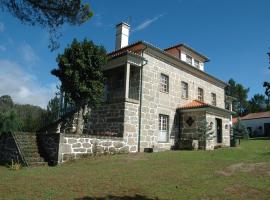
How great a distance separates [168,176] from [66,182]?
3156 millimetres

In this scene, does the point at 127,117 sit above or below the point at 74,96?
below

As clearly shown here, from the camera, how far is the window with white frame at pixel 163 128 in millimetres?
18331

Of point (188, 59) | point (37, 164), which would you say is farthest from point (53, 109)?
point (188, 59)

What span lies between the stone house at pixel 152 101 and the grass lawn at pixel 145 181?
16.5ft

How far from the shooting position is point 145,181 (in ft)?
27.0

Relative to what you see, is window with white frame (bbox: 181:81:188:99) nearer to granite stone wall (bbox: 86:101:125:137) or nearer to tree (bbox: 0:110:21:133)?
granite stone wall (bbox: 86:101:125:137)

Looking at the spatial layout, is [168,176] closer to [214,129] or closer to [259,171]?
[259,171]

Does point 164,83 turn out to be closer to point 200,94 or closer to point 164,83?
point 164,83

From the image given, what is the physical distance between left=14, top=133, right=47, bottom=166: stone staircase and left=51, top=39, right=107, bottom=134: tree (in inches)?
116

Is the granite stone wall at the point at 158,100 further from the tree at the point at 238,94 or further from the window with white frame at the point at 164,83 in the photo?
the tree at the point at 238,94

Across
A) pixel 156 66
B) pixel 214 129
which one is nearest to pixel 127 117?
pixel 156 66

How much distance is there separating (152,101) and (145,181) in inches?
380

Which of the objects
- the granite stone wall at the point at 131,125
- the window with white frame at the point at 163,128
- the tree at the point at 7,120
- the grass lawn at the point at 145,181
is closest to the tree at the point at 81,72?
the granite stone wall at the point at 131,125

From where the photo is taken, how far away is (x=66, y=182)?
8.02 meters
